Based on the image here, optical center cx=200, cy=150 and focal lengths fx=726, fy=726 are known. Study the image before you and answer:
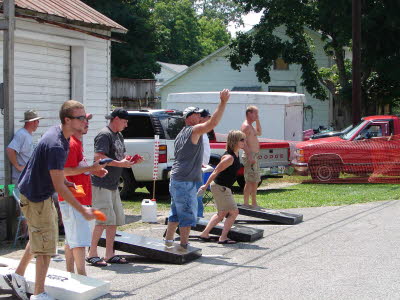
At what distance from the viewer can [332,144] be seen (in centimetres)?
1945

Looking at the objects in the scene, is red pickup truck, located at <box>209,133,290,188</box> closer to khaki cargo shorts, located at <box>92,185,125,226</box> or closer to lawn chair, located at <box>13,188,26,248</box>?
lawn chair, located at <box>13,188,26,248</box>

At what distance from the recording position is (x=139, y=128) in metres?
15.4

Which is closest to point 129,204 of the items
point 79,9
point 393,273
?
point 79,9

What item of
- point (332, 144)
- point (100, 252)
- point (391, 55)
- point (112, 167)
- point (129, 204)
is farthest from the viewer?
point (391, 55)

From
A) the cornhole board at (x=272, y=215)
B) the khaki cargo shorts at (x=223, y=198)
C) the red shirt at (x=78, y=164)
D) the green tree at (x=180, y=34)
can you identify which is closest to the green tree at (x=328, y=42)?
the cornhole board at (x=272, y=215)

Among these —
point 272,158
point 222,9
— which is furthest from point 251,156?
point 222,9

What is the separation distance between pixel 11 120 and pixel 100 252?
2.24m

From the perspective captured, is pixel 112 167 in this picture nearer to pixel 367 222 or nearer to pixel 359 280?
pixel 359 280

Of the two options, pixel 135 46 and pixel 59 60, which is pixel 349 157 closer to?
pixel 59 60

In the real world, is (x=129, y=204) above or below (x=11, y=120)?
below

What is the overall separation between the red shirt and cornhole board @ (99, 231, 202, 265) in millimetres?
1436

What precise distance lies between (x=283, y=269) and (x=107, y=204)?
217 cm

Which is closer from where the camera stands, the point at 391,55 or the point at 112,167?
the point at 112,167

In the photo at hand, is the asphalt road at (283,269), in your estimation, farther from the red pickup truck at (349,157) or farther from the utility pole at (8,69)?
the red pickup truck at (349,157)
